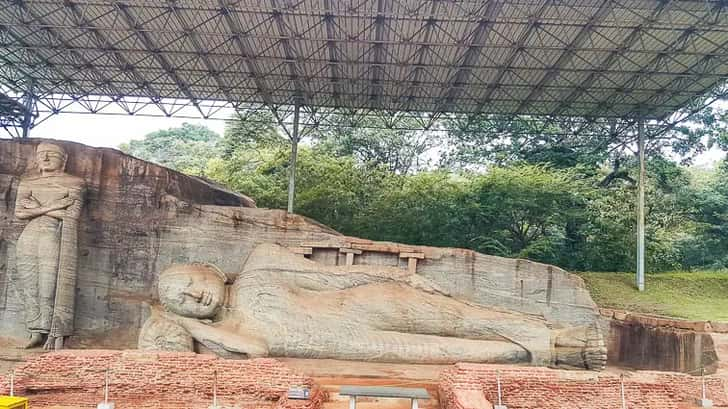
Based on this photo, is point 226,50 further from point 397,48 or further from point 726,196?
point 726,196

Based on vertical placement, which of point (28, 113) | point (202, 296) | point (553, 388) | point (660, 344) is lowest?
point (553, 388)

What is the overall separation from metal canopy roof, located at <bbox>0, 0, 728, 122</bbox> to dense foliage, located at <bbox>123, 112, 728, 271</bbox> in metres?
3.11

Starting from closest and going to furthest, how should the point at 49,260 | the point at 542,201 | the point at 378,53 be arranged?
1. the point at 49,260
2. the point at 378,53
3. the point at 542,201

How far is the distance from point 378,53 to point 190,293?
9505 millimetres

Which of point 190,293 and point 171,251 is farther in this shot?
point 171,251

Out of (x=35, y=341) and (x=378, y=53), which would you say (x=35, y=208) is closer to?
(x=35, y=341)

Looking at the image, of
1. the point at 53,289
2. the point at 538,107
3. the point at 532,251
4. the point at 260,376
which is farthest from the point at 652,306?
the point at 53,289

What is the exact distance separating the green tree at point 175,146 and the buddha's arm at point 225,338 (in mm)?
25547

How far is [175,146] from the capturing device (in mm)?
39188

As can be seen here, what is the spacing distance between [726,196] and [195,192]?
62.6ft

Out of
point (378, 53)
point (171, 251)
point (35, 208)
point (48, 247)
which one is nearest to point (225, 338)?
point (171, 251)

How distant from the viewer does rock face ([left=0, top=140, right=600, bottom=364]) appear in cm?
859

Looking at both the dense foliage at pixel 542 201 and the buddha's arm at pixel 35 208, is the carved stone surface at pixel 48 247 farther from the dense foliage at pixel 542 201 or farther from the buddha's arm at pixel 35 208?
the dense foliage at pixel 542 201

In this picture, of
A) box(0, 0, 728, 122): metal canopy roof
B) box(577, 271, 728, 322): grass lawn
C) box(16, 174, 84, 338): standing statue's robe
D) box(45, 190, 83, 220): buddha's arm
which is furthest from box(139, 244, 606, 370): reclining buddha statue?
box(0, 0, 728, 122): metal canopy roof
